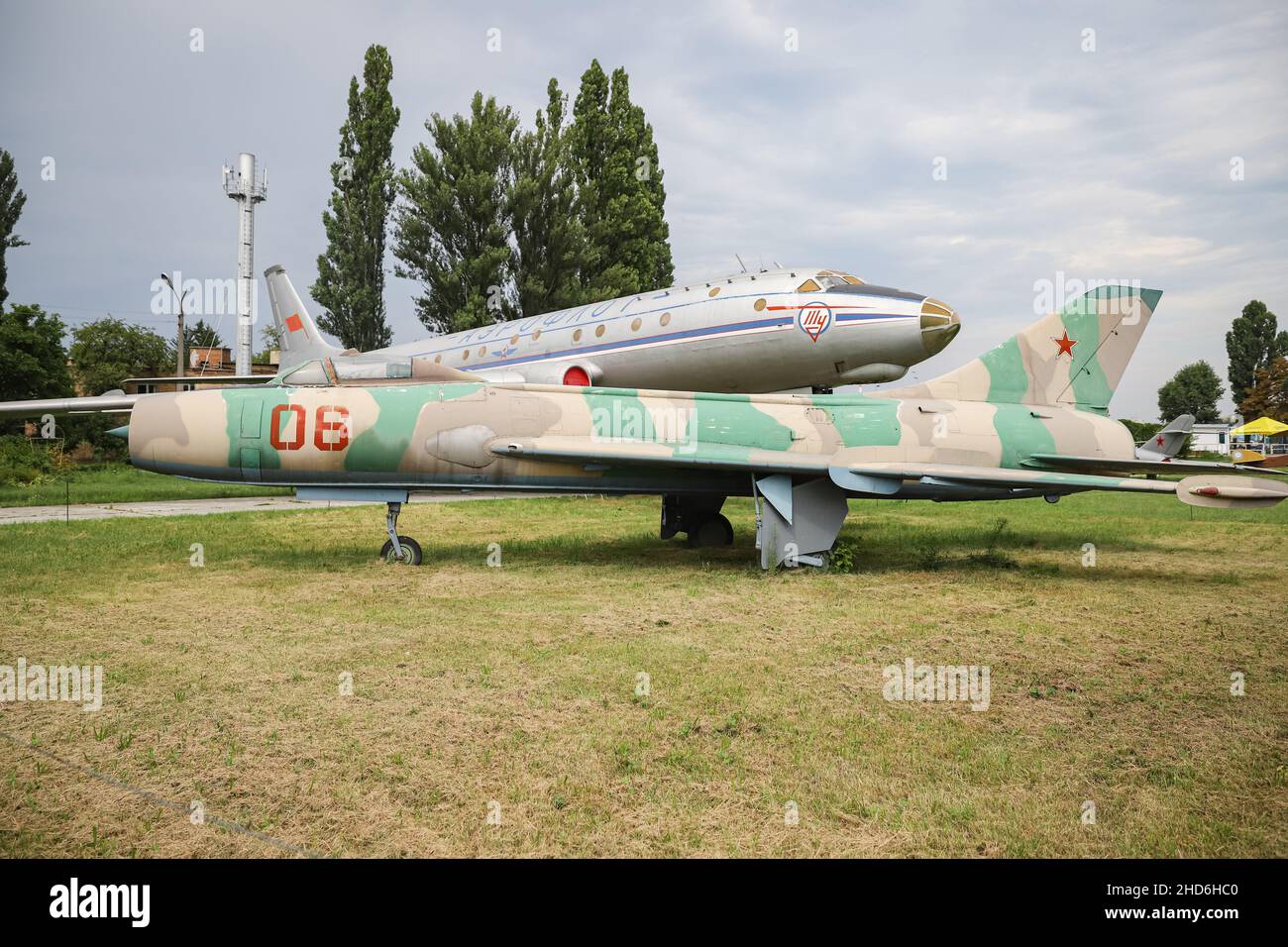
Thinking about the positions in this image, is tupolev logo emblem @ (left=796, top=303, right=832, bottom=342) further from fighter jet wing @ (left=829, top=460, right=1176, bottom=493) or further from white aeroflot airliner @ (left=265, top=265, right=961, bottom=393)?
fighter jet wing @ (left=829, top=460, right=1176, bottom=493)

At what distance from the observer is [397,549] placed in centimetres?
1084

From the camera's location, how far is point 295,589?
876cm

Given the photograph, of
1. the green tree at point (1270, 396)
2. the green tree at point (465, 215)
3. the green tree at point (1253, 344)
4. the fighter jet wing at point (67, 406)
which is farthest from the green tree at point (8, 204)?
the green tree at point (1253, 344)

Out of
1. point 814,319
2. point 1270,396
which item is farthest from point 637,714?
point 1270,396

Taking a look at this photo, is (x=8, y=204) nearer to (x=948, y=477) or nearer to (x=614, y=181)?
(x=614, y=181)

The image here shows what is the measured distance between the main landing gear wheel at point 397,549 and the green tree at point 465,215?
2093 cm

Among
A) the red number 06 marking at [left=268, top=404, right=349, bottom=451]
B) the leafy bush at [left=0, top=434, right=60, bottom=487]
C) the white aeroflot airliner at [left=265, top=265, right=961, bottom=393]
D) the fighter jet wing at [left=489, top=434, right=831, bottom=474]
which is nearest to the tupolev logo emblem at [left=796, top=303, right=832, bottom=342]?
the white aeroflot airliner at [left=265, top=265, right=961, bottom=393]

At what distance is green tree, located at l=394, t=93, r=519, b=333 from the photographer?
3098cm

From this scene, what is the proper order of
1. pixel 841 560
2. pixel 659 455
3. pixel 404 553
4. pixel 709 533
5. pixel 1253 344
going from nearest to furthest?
pixel 659 455 → pixel 841 560 → pixel 404 553 → pixel 709 533 → pixel 1253 344

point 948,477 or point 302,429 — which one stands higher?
point 302,429

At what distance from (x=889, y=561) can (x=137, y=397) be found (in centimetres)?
999

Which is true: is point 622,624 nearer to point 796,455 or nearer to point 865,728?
point 865,728

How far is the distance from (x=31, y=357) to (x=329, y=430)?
2780 centimetres
